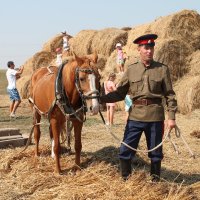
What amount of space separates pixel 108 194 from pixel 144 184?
49 cm

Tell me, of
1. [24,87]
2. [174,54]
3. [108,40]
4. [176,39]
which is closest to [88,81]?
[174,54]

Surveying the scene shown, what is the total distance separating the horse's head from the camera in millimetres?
5024

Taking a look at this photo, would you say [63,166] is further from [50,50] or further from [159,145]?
[50,50]

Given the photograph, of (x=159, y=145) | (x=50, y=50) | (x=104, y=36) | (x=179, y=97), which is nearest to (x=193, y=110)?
(x=179, y=97)

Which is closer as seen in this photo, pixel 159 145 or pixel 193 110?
pixel 159 145

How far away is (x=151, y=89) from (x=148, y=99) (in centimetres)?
14

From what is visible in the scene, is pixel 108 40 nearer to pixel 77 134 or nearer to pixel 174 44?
pixel 174 44

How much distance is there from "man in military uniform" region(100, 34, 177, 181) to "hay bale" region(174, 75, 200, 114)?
26.2ft

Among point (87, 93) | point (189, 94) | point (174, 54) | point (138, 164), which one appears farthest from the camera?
point (174, 54)

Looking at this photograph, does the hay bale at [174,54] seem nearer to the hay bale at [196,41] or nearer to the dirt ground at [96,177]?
the hay bale at [196,41]

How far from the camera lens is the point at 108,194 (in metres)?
4.69

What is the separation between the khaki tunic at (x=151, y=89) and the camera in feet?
16.2

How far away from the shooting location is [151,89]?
16.3 feet

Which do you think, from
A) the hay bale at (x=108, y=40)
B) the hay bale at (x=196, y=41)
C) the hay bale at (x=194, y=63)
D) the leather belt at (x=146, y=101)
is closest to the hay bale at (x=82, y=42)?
the hay bale at (x=108, y=40)
